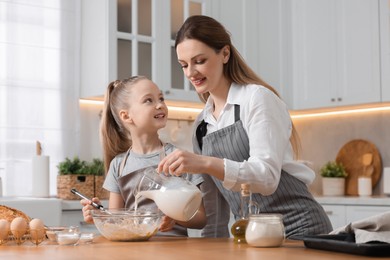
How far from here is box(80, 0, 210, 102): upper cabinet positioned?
4051 mm

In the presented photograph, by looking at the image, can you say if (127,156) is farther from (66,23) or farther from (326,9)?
(326,9)

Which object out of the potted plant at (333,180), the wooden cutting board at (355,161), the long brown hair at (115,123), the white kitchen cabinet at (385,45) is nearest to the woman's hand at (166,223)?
the long brown hair at (115,123)

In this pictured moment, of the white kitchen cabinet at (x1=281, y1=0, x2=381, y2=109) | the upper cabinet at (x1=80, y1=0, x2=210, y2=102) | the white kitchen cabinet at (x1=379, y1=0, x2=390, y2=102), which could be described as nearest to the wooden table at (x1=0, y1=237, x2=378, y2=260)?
the upper cabinet at (x1=80, y1=0, x2=210, y2=102)

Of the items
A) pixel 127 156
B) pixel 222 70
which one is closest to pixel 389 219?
pixel 222 70

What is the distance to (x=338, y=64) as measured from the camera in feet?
15.0

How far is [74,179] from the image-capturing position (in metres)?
3.88

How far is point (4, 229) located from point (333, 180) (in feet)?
10.6

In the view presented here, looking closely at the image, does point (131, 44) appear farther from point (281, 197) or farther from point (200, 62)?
point (281, 197)

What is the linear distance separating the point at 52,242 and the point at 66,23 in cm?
267

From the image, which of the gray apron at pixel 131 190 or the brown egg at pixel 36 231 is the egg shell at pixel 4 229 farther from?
the gray apron at pixel 131 190

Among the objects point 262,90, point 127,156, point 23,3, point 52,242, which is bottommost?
point 52,242

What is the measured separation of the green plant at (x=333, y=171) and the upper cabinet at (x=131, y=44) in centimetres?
111

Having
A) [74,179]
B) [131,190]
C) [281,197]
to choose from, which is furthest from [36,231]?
[74,179]

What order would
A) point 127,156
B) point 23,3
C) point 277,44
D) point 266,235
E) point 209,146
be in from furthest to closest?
point 277,44
point 23,3
point 127,156
point 209,146
point 266,235
